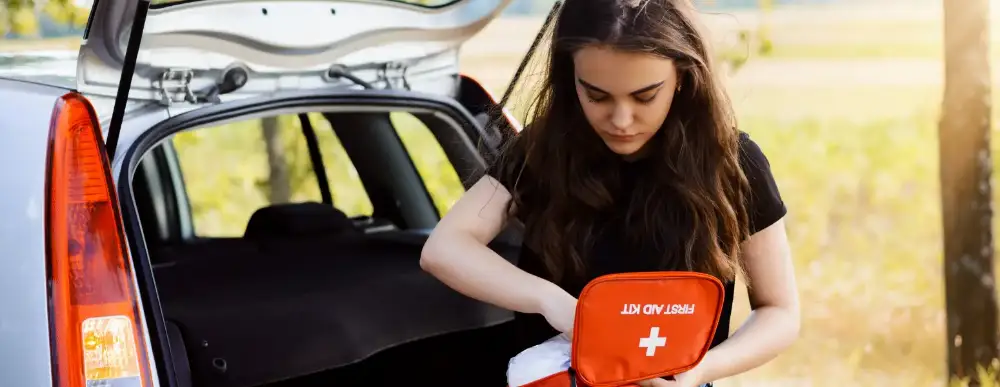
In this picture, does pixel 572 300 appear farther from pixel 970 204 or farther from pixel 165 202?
pixel 970 204

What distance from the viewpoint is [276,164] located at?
7.93m

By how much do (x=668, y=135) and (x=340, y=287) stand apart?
122 centimetres

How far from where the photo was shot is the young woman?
72.2 inches

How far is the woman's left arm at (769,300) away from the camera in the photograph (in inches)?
75.5

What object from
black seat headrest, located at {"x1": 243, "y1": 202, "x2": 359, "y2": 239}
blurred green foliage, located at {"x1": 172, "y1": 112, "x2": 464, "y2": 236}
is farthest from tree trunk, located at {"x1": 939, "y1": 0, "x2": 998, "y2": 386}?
blurred green foliage, located at {"x1": 172, "y1": 112, "x2": 464, "y2": 236}

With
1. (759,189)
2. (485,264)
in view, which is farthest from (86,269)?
(759,189)

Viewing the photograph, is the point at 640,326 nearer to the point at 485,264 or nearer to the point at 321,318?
the point at 485,264

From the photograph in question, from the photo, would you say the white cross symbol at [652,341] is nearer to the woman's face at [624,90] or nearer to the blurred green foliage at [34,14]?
the woman's face at [624,90]

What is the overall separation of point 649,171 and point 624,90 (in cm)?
22

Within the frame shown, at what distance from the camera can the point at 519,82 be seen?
218cm

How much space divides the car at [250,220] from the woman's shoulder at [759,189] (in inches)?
37.3

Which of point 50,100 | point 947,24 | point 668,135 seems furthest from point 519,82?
point 947,24

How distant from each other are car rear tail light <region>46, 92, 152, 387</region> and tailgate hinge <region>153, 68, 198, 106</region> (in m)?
0.49

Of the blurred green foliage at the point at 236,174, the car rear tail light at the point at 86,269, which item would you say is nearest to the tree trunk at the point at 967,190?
the car rear tail light at the point at 86,269
